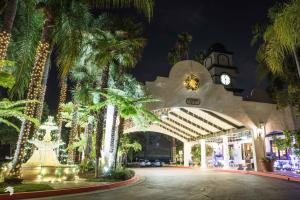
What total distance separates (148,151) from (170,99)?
43.2 metres

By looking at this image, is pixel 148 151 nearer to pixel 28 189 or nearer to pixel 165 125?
pixel 165 125

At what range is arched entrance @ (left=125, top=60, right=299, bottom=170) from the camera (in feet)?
72.2

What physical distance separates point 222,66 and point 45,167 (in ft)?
121

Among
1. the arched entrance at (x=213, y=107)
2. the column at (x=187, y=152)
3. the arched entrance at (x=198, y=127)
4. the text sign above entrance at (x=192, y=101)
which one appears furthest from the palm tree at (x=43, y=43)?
the column at (x=187, y=152)

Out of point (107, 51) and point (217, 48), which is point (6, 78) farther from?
point (217, 48)

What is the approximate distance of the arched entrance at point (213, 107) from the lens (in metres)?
22.0

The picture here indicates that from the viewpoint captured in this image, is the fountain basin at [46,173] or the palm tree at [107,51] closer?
the fountain basin at [46,173]

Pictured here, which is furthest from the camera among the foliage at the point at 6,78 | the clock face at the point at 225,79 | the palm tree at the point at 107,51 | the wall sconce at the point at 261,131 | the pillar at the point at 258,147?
the clock face at the point at 225,79

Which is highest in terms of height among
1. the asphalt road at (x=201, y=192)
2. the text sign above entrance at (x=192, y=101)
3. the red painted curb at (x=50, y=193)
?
the text sign above entrance at (x=192, y=101)

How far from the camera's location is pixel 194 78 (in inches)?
890

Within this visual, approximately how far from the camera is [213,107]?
23.4 metres

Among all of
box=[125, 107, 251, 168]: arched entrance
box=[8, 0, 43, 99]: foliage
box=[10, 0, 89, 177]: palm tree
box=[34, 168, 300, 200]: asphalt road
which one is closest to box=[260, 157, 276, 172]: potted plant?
box=[125, 107, 251, 168]: arched entrance

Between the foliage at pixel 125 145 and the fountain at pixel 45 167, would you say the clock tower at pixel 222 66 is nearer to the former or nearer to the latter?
the foliage at pixel 125 145

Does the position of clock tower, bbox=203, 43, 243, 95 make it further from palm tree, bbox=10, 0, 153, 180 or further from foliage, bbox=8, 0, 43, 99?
palm tree, bbox=10, 0, 153, 180
